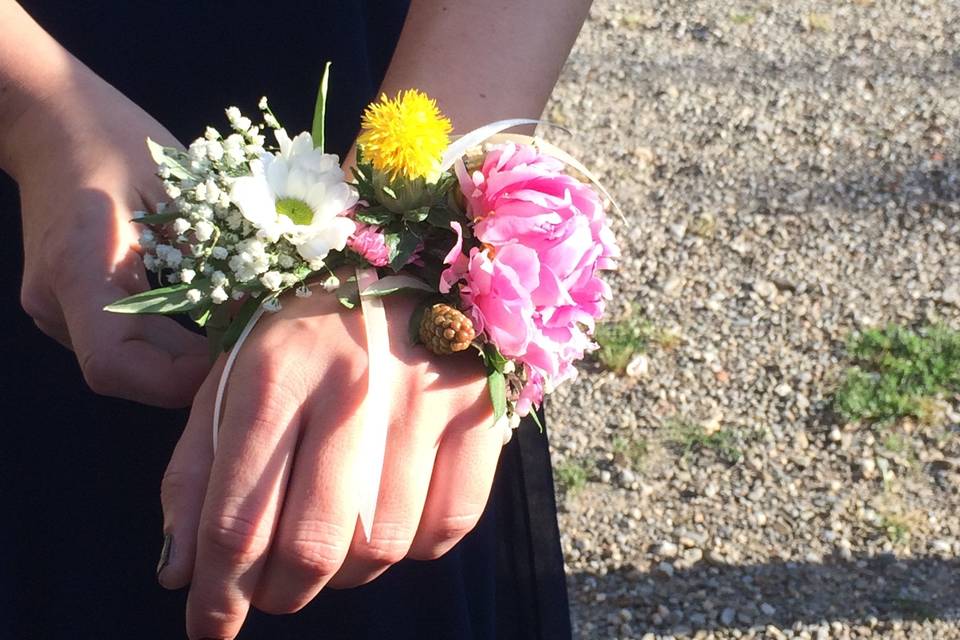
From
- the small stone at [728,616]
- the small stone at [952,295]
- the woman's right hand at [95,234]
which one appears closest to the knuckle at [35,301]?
the woman's right hand at [95,234]

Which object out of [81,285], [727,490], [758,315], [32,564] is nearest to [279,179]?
[81,285]

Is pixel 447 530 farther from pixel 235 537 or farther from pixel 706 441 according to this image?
pixel 706 441

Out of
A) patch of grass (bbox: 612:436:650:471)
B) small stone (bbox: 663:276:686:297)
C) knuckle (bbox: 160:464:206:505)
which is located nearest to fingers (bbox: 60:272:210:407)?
knuckle (bbox: 160:464:206:505)

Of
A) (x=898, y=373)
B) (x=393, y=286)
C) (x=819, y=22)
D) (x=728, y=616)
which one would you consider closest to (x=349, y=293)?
(x=393, y=286)

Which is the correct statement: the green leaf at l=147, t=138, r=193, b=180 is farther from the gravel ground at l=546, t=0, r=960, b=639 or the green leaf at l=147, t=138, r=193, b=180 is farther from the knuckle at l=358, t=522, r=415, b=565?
the gravel ground at l=546, t=0, r=960, b=639

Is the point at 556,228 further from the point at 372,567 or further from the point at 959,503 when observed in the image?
the point at 959,503

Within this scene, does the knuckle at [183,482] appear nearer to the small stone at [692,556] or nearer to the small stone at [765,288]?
the small stone at [692,556]
